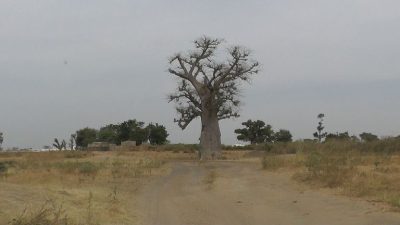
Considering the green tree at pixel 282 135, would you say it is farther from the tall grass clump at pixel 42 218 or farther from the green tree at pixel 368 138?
the tall grass clump at pixel 42 218

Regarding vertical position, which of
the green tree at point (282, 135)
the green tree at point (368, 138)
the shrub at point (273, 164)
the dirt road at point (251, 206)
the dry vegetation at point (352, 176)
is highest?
the green tree at point (282, 135)

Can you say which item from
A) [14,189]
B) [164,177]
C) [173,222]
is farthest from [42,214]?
[164,177]

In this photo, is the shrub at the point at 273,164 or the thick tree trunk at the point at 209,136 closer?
the shrub at the point at 273,164

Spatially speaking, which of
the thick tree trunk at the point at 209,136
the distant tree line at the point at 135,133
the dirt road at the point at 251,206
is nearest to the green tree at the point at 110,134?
the distant tree line at the point at 135,133

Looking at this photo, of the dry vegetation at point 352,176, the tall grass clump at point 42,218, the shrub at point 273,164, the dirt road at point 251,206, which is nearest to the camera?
the tall grass clump at point 42,218

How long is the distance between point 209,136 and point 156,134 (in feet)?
165

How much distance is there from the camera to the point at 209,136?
42906 mm

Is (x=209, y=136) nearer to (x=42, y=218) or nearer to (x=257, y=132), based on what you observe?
(x=42, y=218)

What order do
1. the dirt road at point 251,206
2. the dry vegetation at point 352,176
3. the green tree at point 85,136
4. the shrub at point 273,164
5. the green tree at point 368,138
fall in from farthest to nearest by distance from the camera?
the green tree at point 85,136 → the green tree at point 368,138 → the shrub at point 273,164 → the dry vegetation at point 352,176 → the dirt road at point 251,206

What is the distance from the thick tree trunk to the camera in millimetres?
42750

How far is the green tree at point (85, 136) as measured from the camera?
103812 mm

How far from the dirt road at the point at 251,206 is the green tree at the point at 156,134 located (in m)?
73.4

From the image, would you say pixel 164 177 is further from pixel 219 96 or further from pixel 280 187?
pixel 219 96

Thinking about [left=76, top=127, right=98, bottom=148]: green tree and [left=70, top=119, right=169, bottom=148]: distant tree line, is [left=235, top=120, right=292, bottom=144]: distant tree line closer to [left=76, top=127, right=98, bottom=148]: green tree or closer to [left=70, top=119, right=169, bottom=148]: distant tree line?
[left=70, top=119, right=169, bottom=148]: distant tree line
